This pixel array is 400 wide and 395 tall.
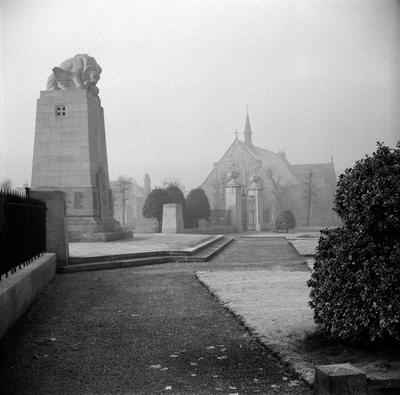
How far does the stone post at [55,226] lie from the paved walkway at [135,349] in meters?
3.02

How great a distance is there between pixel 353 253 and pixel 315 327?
1.03m

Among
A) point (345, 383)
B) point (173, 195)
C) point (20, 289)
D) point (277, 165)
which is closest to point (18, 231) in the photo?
point (20, 289)

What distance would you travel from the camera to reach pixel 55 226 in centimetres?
1058

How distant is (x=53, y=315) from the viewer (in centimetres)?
603

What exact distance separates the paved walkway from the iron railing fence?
2.50 feet

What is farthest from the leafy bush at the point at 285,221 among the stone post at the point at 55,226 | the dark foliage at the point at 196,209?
the stone post at the point at 55,226

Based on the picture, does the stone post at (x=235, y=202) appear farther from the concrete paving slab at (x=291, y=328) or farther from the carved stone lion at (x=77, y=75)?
the concrete paving slab at (x=291, y=328)

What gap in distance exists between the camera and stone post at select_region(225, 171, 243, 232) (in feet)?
139

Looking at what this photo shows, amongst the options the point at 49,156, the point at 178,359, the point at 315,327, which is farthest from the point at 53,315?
the point at 49,156

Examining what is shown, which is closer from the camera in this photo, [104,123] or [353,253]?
[353,253]

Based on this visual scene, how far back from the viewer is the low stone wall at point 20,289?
193 inches

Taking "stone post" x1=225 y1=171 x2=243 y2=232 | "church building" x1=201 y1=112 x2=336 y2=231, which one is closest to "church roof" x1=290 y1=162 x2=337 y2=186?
"church building" x1=201 y1=112 x2=336 y2=231

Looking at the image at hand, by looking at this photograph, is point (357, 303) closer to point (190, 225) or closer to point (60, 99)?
point (60, 99)

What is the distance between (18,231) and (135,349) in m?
3.51
